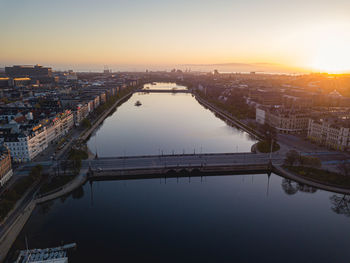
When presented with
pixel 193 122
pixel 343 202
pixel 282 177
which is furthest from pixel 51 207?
pixel 193 122

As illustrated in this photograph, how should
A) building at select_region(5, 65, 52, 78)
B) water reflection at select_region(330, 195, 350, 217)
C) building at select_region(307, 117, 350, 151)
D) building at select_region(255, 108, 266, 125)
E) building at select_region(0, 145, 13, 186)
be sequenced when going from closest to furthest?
water reflection at select_region(330, 195, 350, 217), building at select_region(0, 145, 13, 186), building at select_region(307, 117, 350, 151), building at select_region(255, 108, 266, 125), building at select_region(5, 65, 52, 78)

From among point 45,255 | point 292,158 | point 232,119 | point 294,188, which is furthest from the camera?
point 232,119

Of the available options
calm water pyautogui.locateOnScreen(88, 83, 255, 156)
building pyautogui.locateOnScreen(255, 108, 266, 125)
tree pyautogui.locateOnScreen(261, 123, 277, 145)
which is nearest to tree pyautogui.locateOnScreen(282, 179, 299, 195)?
calm water pyautogui.locateOnScreen(88, 83, 255, 156)

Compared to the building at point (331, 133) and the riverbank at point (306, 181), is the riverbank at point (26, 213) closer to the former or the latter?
the riverbank at point (306, 181)

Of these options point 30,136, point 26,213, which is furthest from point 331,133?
point 30,136

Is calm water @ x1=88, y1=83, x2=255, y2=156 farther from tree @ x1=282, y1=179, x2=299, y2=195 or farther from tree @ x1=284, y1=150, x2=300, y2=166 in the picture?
tree @ x1=282, y1=179, x2=299, y2=195

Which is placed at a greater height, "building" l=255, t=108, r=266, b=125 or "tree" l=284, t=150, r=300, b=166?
"building" l=255, t=108, r=266, b=125

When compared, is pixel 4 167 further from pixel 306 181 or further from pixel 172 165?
pixel 306 181

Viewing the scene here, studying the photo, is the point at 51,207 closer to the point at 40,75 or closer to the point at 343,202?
the point at 343,202
